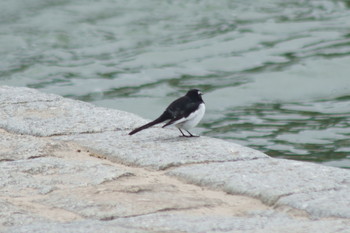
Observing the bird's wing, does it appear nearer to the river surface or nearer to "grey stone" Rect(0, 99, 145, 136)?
"grey stone" Rect(0, 99, 145, 136)

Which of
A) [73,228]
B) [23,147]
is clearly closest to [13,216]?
[73,228]

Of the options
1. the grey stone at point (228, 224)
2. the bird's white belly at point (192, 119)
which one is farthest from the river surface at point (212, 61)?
the grey stone at point (228, 224)

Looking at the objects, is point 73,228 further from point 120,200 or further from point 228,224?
point 228,224

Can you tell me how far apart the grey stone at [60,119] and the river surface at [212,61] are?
2433mm

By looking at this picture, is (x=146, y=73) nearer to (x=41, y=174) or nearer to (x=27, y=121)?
(x=27, y=121)

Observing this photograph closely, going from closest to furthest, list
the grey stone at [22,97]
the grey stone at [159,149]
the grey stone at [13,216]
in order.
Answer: the grey stone at [13,216] < the grey stone at [159,149] < the grey stone at [22,97]

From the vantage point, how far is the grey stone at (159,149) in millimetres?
4871

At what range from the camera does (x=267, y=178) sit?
14.5ft

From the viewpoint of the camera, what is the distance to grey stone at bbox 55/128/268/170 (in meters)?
4.87

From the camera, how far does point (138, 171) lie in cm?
471

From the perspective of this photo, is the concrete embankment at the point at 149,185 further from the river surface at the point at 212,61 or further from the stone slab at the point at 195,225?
the river surface at the point at 212,61

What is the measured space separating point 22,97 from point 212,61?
5779mm

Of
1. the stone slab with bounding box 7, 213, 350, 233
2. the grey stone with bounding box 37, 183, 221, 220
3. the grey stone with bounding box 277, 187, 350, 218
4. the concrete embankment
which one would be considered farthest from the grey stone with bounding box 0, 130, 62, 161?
the grey stone with bounding box 277, 187, 350, 218

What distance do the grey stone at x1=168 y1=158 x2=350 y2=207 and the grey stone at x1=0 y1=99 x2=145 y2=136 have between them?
3.76 feet
